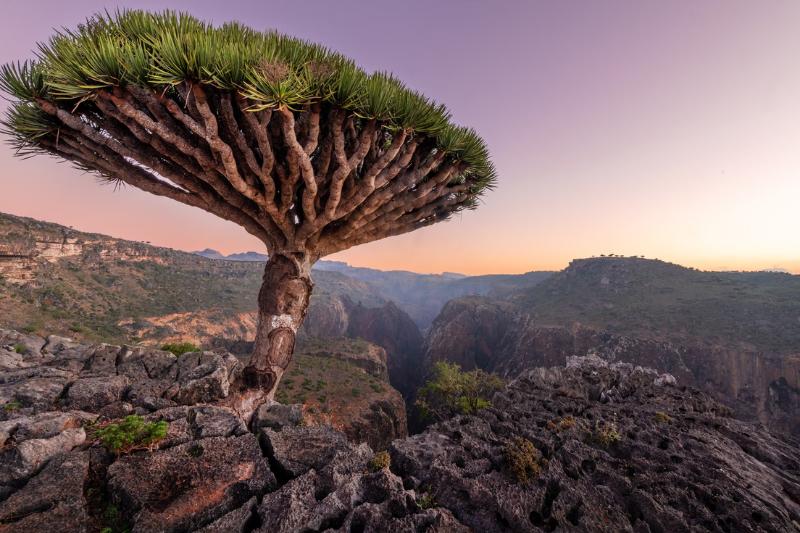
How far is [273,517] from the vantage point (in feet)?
10.3

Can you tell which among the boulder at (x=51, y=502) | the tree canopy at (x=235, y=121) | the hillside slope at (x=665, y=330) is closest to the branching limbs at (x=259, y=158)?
the tree canopy at (x=235, y=121)

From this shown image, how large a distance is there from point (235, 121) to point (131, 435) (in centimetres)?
504

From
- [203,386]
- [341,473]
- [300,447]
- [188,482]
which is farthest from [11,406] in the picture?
[341,473]

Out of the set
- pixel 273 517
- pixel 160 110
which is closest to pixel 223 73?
pixel 160 110

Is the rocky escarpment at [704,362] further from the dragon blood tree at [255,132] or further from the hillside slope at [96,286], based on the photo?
the hillside slope at [96,286]

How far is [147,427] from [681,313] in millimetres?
71896

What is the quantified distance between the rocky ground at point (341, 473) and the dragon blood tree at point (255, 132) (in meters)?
2.53

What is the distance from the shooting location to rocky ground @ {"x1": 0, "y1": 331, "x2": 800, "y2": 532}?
3.14m

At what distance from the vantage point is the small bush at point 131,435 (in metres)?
3.68

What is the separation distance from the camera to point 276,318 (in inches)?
267

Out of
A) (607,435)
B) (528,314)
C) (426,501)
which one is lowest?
(528,314)

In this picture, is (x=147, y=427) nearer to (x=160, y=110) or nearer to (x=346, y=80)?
(x=160, y=110)

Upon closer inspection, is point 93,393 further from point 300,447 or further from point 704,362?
point 704,362

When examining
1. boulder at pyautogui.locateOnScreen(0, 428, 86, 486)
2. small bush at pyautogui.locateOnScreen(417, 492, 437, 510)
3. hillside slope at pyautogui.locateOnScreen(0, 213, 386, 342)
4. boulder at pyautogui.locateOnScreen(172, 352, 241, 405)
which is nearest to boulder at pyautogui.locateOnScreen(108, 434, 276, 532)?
boulder at pyautogui.locateOnScreen(0, 428, 86, 486)
